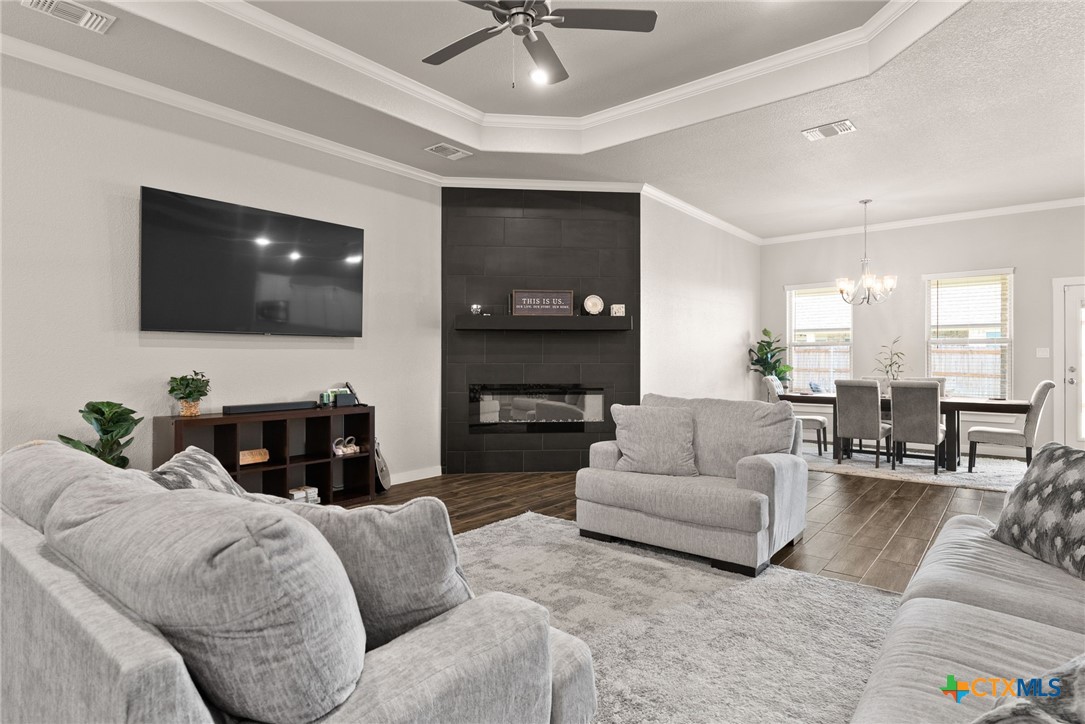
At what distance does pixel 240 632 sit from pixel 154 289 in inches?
140

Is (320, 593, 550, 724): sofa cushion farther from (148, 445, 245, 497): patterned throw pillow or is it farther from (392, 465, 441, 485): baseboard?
(392, 465, 441, 485): baseboard

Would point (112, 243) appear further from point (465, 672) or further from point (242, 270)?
point (465, 672)

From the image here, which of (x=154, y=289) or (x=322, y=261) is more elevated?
(x=322, y=261)

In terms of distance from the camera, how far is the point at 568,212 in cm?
589

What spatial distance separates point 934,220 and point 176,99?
814 cm

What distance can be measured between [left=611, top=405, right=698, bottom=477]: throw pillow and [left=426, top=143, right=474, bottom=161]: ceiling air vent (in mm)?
2717

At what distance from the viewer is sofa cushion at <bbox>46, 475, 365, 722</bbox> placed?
2.53 ft

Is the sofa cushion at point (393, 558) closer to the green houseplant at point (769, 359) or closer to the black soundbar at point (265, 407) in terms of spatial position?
the black soundbar at point (265, 407)

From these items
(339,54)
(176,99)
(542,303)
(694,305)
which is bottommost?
(542,303)

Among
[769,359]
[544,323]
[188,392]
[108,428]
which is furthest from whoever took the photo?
[769,359]

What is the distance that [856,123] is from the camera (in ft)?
14.6

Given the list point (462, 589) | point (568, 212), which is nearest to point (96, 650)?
point (462, 589)

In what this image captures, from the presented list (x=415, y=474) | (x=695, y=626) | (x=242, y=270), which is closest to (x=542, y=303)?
(x=415, y=474)

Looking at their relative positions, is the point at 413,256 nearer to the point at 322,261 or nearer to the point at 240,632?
the point at 322,261
